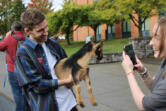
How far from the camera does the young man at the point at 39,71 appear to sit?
6.32 ft

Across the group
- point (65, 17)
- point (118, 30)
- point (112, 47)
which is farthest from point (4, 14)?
point (112, 47)

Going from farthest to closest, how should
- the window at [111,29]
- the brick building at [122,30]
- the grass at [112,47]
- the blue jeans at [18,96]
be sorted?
the window at [111,29] < the brick building at [122,30] < the grass at [112,47] < the blue jeans at [18,96]

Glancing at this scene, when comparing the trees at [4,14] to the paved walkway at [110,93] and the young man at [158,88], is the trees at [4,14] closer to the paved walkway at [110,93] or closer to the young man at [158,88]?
the paved walkway at [110,93]

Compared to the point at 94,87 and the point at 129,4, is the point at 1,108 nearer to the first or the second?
the point at 94,87

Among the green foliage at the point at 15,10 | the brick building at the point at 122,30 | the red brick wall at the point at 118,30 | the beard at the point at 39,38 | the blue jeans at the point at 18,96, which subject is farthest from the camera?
the green foliage at the point at 15,10

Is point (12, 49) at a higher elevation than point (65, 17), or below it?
below

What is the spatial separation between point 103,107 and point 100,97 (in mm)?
740

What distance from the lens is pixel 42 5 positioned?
44625mm

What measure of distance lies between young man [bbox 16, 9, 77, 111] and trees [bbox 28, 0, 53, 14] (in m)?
42.7

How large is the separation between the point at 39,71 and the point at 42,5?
148ft

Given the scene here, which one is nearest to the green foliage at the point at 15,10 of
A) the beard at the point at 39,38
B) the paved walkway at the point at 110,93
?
the paved walkway at the point at 110,93

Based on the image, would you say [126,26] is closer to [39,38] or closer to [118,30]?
[118,30]

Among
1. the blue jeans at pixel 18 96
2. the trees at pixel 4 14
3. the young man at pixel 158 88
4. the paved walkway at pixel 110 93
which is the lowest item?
the paved walkway at pixel 110 93

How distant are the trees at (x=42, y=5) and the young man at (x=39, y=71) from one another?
1680 inches
